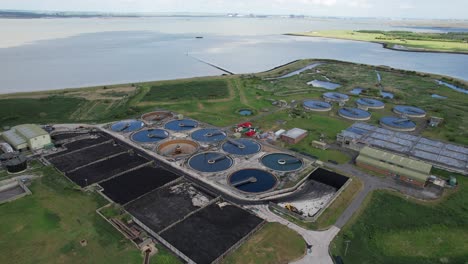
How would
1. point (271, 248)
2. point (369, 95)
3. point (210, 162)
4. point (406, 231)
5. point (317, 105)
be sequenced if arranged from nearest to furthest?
point (271, 248), point (406, 231), point (210, 162), point (317, 105), point (369, 95)

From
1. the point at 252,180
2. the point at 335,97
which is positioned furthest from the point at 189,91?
the point at 252,180

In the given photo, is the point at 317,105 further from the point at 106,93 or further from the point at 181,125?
the point at 106,93

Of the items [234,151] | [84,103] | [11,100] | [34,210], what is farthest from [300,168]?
[11,100]

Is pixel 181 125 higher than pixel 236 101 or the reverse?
the reverse

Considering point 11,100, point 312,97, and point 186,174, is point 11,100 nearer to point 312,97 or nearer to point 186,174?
point 186,174

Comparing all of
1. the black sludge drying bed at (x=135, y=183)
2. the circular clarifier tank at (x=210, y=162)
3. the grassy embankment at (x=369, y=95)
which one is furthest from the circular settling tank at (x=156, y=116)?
the black sludge drying bed at (x=135, y=183)

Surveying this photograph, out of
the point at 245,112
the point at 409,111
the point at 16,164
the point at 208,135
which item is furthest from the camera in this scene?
the point at 245,112

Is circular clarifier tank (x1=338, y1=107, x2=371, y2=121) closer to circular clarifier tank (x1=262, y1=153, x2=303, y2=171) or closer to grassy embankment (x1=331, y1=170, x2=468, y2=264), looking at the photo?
circular clarifier tank (x1=262, y1=153, x2=303, y2=171)

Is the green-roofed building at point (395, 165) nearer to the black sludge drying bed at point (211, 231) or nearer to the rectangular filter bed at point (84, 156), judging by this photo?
the black sludge drying bed at point (211, 231)

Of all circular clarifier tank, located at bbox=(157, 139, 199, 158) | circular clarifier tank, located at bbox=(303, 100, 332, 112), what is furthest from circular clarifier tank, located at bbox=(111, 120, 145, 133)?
circular clarifier tank, located at bbox=(303, 100, 332, 112)
